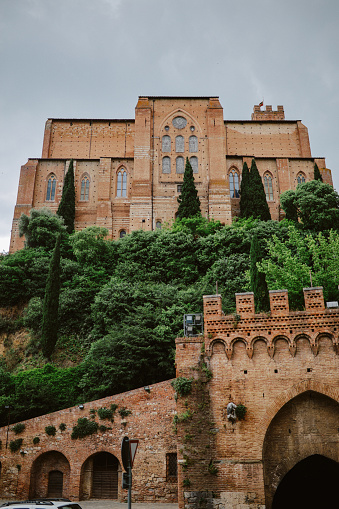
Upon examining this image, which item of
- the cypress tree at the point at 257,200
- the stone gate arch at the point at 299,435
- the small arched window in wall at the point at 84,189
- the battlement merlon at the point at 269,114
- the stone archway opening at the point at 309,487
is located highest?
the battlement merlon at the point at 269,114

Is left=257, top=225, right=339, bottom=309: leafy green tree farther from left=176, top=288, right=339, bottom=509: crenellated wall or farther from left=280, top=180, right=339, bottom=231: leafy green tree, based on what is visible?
left=280, top=180, right=339, bottom=231: leafy green tree

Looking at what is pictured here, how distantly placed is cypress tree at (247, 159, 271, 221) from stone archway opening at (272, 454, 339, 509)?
31.3 meters

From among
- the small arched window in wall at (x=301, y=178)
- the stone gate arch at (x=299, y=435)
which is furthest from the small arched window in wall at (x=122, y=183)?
the stone gate arch at (x=299, y=435)

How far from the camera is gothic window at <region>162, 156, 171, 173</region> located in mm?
50969

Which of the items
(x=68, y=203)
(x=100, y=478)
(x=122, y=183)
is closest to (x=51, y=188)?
(x=68, y=203)

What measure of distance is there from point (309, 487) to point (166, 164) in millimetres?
40498

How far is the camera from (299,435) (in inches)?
531

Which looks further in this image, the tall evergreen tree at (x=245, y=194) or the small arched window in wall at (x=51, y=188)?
the small arched window in wall at (x=51, y=188)

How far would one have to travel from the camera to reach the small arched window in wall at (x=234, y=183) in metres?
51.9

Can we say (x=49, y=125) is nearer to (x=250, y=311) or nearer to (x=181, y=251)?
(x=181, y=251)

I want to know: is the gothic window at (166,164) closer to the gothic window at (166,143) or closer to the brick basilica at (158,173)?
the brick basilica at (158,173)

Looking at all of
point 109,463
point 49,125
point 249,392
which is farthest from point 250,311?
point 49,125

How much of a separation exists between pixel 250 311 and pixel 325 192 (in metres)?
27.7

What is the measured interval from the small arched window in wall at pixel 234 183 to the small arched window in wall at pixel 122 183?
40.7 feet
